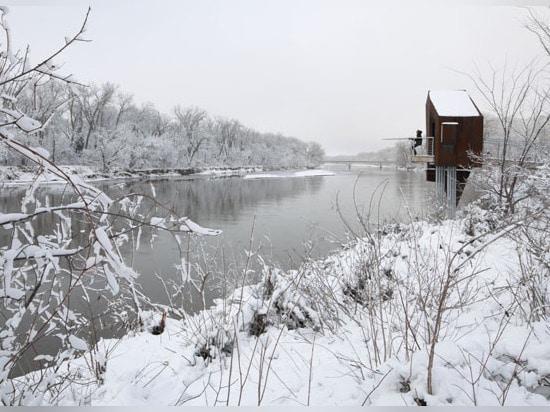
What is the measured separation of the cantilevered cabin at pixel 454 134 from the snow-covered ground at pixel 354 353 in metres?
2.99

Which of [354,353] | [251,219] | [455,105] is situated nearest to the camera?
[354,353]

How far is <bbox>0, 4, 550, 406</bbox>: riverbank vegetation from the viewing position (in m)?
0.88

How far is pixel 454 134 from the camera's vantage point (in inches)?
217

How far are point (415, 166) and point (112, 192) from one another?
6090 mm

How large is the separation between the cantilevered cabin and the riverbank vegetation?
2.47 metres

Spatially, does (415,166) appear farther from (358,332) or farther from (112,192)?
(112,192)

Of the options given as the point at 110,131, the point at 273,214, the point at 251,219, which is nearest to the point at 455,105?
the point at 273,214

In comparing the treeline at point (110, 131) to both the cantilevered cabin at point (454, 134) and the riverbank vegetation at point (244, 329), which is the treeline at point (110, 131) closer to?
the riverbank vegetation at point (244, 329)

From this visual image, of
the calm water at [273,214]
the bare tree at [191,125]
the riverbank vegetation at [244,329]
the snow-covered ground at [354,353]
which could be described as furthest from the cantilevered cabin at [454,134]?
the bare tree at [191,125]

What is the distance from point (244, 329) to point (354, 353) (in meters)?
0.97

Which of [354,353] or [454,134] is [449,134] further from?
[354,353]

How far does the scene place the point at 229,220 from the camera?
5.18m

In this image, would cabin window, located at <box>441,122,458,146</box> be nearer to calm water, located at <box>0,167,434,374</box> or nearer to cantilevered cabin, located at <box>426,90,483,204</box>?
cantilevered cabin, located at <box>426,90,483,204</box>

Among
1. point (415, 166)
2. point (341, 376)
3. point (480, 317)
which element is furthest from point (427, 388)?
point (415, 166)
